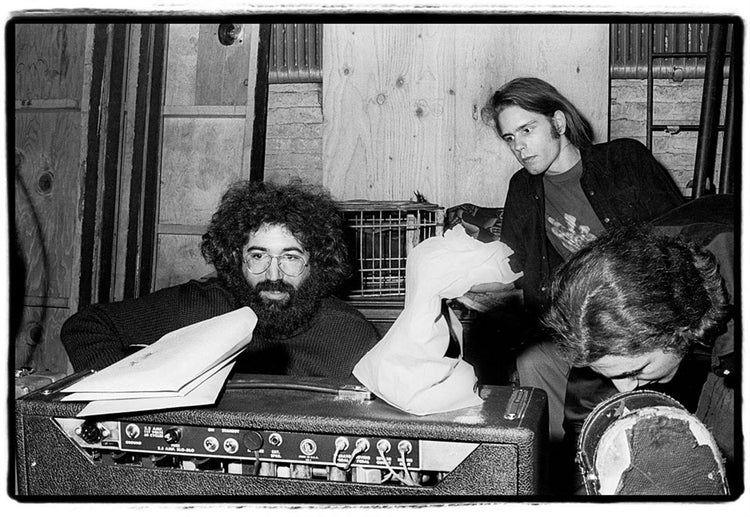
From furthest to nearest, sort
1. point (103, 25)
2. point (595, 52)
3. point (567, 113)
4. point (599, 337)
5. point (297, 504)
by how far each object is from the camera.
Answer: point (595, 52)
point (103, 25)
point (567, 113)
point (599, 337)
point (297, 504)

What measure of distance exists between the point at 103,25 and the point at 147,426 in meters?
2.18

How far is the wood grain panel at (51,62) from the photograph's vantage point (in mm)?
2957

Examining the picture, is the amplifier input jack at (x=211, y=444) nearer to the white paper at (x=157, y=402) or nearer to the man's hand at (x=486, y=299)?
the white paper at (x=157, y=402)

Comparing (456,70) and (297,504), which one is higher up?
(456,70)

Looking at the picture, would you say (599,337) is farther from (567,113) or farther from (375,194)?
(375,194)

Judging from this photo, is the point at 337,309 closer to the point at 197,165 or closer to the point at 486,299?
the point at 486,299

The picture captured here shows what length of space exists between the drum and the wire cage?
1.77 meters

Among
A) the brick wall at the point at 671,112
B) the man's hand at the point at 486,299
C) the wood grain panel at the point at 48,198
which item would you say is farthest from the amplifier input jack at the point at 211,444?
the brick wall at the point at 671,112

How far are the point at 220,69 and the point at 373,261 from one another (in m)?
0.97

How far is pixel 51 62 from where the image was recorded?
9.81 ft

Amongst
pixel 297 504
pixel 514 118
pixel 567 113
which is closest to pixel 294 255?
pixel 514 118

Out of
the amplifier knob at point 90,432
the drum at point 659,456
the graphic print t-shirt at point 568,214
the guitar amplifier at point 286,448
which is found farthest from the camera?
the graphic print t-shirt at point 568,214

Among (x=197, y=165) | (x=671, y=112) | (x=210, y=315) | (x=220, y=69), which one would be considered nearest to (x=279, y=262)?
(x=210, y=315)

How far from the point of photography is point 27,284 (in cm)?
300
